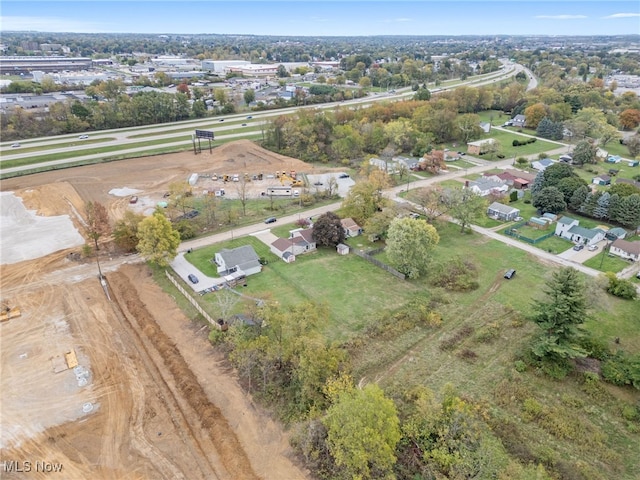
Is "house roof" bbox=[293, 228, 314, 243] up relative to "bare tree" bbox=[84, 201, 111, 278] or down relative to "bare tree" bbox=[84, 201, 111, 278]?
down

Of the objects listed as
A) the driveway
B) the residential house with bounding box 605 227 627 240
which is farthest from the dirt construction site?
the residential house with bounding box 605 227 627 240

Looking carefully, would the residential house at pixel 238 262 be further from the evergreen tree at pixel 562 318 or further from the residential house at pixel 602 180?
the residential house at pixel 602 180

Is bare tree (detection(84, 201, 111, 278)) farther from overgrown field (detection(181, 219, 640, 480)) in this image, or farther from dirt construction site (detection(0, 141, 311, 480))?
overgrown field (detection(181, 219, 640, 480))

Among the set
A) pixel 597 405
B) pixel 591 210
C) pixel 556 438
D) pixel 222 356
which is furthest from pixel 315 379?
pixel 591 210

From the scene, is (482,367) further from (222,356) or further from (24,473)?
(24,473)

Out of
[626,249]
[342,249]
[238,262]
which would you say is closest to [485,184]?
[626,249]

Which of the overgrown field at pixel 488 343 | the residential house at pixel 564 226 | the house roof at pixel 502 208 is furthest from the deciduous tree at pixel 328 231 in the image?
the residential house at pixel 564 226
